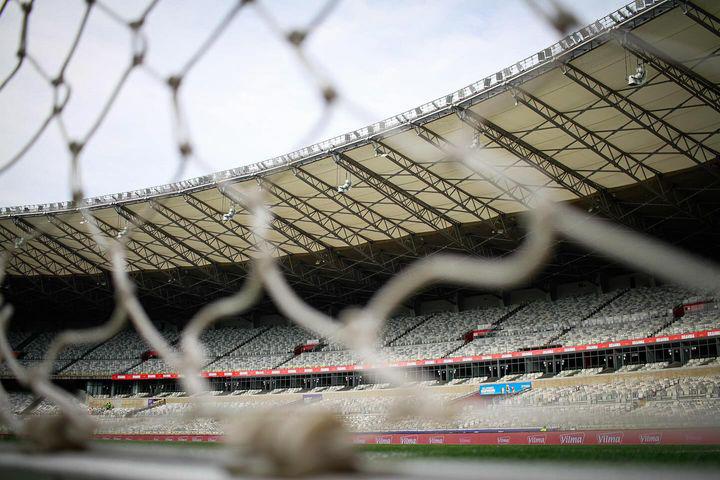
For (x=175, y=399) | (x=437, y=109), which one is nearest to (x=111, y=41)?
(x=437, y=109)

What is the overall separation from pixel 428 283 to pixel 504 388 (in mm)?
14191

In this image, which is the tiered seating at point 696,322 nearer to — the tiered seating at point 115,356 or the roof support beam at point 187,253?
the roof support beam at point 187,253

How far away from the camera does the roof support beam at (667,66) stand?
16734 millimetres

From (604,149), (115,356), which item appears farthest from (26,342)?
(604,149)

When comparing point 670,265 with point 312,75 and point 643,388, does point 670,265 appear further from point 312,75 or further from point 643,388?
point 643,388

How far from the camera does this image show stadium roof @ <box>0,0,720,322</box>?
1788 centimetres

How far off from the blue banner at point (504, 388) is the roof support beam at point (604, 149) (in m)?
10.9

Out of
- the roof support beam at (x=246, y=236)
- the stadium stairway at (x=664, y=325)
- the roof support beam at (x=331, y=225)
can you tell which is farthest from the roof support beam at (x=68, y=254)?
the stadium stairway at (x=664, y=325)

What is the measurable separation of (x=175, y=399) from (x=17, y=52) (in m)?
41.1

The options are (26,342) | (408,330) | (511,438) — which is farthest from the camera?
(26,342)

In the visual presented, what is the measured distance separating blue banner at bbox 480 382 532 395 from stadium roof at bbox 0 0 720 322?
715 centimetres

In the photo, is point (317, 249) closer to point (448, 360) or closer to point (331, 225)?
point (331, 225)

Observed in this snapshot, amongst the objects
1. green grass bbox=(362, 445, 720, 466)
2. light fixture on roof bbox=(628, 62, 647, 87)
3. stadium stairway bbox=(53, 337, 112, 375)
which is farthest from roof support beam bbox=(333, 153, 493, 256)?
stadium stairway bbox=(53, 337, 112, 375)

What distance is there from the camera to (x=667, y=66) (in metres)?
17.9
